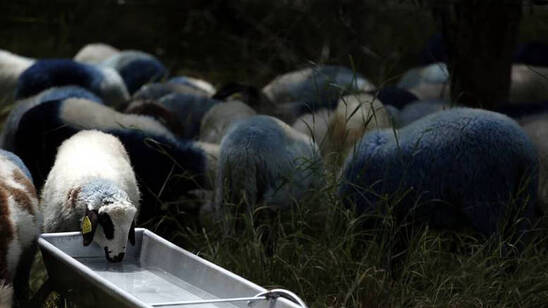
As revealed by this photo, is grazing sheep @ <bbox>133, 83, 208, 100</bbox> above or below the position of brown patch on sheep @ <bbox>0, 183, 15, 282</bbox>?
below

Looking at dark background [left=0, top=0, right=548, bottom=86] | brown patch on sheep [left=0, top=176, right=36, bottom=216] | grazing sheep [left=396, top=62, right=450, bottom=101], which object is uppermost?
brown patch on sheep [left=0, top=176, right=36, bottom=216]

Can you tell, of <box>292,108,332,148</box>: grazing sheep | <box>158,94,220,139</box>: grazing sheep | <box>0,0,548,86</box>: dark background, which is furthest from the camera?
<box>0,0,548,86</box>: dark background

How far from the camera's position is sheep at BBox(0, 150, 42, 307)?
3.69m

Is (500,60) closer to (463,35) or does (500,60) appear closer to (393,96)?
(463,35)

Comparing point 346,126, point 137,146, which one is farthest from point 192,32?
point 137,146

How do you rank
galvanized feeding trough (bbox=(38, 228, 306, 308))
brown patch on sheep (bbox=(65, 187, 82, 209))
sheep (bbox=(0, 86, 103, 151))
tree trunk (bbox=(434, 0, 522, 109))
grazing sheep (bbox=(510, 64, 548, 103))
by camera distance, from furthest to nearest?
grazing sheep (bbox=(510, 64, 548, 103)), tree trunk (bbox=(434, 0, 522, 109)), sheep (bbox=(0, 86, 103, 151)), brown patch on sheep (bbox=(65, 187, 82, 209)), galvanized feeding trough (bbox=(38, 228, 306, 308))

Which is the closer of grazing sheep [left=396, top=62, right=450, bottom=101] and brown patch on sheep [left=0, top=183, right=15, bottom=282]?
brown patch on sheep [left=0, top=183, right=15, bottom=282]

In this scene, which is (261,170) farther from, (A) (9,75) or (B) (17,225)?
(A) (9,75)

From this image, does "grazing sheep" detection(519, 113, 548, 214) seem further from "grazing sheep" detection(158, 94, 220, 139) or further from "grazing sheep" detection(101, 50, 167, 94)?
"grazing sheep" detection(101, 50, 167, 94)

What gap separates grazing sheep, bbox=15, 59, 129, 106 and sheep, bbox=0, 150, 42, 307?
7.98ft

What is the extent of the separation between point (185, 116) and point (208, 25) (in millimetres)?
5160

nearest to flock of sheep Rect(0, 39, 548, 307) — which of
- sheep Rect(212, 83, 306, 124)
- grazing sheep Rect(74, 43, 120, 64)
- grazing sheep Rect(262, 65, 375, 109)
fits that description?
sheep Rect(212, 83, 306, 124)

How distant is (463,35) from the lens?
19.7 ft

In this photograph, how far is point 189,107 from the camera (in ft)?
21.4
